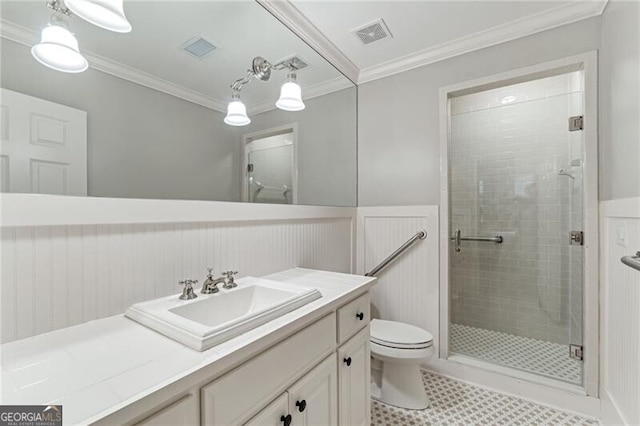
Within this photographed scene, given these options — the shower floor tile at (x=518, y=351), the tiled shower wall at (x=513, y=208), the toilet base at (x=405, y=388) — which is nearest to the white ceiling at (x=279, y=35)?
the tiled shower wall at (x=513, y=208)

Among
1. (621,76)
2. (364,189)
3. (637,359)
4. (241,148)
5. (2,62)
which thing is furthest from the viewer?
(364,189)

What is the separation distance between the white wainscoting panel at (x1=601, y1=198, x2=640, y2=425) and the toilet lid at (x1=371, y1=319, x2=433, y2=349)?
2.75 feet

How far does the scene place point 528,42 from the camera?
5.87 ft

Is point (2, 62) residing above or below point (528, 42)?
below

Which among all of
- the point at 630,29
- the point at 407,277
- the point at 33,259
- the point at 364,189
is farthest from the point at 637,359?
the point at 33,259

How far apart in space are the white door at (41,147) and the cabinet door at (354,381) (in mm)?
1152

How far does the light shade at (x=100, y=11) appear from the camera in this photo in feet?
2.76

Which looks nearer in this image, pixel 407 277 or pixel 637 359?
pixel 637 359

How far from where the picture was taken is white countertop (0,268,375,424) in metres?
0.53

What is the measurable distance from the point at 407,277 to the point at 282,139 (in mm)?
1382

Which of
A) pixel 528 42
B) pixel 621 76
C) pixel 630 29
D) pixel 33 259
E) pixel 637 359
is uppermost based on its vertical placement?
pixel 528 42

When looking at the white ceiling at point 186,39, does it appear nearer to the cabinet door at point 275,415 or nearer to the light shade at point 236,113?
the light shade at point 236,113

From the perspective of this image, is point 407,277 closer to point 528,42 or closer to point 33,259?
point 528,42

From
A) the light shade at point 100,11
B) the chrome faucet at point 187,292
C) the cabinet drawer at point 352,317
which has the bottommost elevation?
the cabinet drawer at point 352,317
